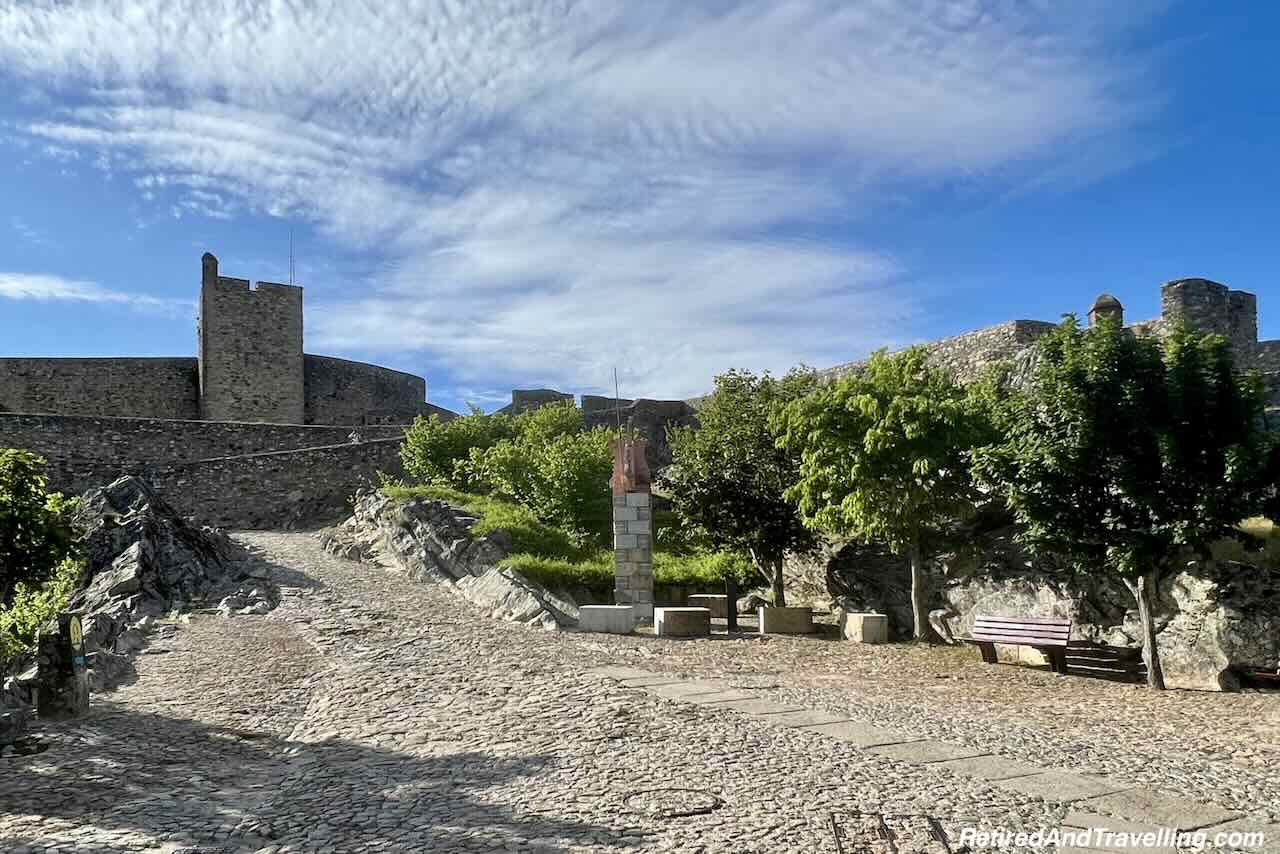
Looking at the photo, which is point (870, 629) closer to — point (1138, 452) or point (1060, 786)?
point (1138, 452)

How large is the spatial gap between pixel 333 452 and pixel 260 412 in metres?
11.5

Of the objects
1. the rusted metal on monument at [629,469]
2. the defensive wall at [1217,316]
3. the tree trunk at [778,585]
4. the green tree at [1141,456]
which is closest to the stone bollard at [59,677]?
the rusted metal on monument at [629,469]

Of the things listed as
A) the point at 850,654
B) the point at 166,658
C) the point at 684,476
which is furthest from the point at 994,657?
the point at 166,658

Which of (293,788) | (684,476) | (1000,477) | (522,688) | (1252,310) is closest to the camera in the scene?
(293,788)

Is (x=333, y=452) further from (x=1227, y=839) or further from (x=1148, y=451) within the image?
(x=1227, y=839)

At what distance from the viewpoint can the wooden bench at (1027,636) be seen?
39.5 feet

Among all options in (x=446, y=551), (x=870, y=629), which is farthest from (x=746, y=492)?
(x=446, y=551)

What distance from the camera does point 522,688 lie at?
9.09 meters

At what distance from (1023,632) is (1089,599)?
196cm

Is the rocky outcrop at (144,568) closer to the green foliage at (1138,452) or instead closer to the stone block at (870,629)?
the stone block at (870,629)

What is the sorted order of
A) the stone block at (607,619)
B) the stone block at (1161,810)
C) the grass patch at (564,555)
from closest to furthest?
1. the stone block at (1161,810)
2. the stone block at (607,619)
3. the grass patch at (564,555)

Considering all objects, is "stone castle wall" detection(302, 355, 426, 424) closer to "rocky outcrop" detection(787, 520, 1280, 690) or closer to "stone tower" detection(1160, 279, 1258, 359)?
"rocky outcrop" detection(787, 520, 1280, 690)

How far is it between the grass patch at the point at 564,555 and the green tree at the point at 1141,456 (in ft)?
26.2

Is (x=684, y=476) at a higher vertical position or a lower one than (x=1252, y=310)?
lower
